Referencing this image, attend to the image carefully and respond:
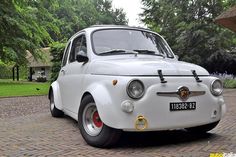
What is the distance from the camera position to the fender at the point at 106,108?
500 centimetres

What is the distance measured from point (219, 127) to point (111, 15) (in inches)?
2463

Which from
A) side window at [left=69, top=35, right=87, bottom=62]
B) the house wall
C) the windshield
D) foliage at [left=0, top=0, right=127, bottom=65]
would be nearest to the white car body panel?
the windshield

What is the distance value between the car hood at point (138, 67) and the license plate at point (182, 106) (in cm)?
48

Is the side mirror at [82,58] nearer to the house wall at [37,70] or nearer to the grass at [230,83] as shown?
the grass at [230,83]

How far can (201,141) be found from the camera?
566cm

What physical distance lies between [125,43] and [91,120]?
65.6 inches

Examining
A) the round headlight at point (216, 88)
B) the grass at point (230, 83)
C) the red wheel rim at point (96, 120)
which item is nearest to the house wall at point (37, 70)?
the grass at point (230, 83)

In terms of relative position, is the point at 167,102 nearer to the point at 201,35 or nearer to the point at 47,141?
the point at 47,141

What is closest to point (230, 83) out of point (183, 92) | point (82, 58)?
point (82, 58)

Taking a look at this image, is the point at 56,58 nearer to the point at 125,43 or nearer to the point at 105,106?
the point at 125,43

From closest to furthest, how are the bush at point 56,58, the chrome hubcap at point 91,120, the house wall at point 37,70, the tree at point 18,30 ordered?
the chrome hubcap at point 91,120 → the tree at point 18,30 → the bush at point 56,58 → the house wall at point 37,70

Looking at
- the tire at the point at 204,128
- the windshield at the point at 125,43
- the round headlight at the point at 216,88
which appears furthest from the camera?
the windshield at the point at 125,43

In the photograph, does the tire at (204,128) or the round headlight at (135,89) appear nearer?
the round headlight at (135,89)

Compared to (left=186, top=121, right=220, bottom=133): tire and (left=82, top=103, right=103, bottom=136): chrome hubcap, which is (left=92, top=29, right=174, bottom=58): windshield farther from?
(left=186, top=121, right=220, bottom=133): tire
